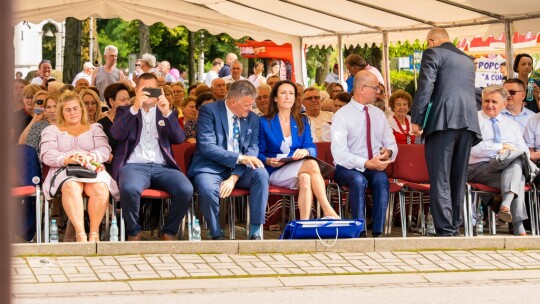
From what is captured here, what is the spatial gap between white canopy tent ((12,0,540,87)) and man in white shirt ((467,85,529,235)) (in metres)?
2.44

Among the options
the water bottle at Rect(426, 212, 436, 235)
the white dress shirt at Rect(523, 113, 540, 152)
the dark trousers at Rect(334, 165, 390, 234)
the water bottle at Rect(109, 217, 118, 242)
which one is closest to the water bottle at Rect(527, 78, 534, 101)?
→ the white dress shirt at Rect(523, 113, 540, 152)

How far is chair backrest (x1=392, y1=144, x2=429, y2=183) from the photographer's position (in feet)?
35.7

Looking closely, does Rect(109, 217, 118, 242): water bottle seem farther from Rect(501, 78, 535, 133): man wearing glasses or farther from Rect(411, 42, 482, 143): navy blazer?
Rect(501, 78, 535, 133): man wearing glasses

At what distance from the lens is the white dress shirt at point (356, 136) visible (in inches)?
409

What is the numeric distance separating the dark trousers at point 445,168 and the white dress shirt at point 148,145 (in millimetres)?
2603

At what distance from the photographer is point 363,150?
1058 cm

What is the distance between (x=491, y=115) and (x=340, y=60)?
9.20m

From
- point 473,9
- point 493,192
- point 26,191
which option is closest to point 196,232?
point 26,191

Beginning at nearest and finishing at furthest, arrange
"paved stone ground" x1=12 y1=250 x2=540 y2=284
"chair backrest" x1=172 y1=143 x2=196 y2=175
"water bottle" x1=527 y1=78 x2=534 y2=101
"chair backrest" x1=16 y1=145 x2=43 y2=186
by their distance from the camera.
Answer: "paved stone ground" x1=12 y1=250 x2=540 y2=284 → "chair backrest" x1=16 y1=145 x2=43 y2=186 → "chair backrest" x1=172 y1=143 x2=196 y2=175 → "water bottle" x1=527 y1=78 x2=534 y2=101

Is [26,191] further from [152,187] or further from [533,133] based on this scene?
[533,133]

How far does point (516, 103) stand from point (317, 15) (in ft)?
19.0

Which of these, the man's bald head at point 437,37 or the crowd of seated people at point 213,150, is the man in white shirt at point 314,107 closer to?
the crowd of seated people at point 213,150

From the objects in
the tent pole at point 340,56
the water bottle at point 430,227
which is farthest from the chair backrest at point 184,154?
the tent pole at point 340,56

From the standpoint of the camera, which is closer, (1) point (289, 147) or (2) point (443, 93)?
(2) point (443, 93)
